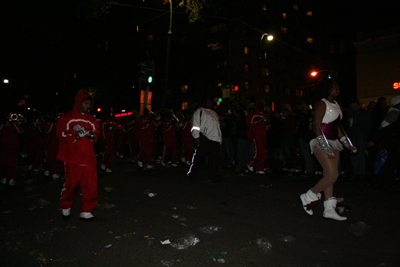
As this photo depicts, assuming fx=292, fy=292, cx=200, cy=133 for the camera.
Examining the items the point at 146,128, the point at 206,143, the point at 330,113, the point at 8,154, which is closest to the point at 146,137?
the point at 146,128

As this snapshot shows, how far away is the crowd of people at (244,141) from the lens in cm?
429

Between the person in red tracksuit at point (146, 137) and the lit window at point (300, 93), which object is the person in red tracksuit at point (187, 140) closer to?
the person in red tracksuit at point (146, 137)

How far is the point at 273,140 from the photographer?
9062 mm

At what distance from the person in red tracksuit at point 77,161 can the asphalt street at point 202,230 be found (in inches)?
11.3

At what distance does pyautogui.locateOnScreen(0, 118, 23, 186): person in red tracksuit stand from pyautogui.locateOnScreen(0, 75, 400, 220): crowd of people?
21 millimetres

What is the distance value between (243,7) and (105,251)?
4264 centimetres

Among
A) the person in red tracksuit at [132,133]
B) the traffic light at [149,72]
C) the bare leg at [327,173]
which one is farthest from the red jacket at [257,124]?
the traffic light at [149,72]

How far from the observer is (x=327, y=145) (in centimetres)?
421

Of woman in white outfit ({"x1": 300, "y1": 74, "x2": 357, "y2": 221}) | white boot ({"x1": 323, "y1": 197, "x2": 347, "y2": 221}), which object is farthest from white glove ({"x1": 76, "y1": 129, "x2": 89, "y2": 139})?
white boot ({"x1": 323, "y1": 197, "x2": 347, "y2": 221})

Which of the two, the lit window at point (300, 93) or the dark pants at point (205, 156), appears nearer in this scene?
the dark pants at point (205, 156)

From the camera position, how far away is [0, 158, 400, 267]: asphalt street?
122 inches

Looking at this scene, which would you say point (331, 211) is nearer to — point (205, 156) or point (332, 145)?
point (332, 145)

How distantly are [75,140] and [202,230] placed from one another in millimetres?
2233

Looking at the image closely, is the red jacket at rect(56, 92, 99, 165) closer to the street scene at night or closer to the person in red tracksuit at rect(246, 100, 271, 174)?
the street scene at night
